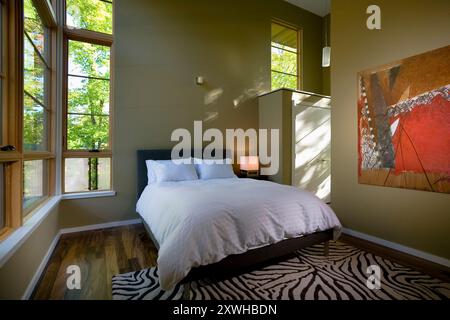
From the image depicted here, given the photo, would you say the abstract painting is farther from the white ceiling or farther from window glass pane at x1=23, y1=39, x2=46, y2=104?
window glass pane at x1=23, y1=39, x2=46, y2=104

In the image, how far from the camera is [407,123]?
2.28 metres

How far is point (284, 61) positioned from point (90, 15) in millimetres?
3481

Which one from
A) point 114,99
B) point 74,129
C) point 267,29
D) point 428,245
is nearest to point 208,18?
point 267,29

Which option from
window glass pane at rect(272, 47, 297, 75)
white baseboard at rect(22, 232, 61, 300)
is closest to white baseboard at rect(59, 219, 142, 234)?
white baseboard at rect(22, 232, 61, 300)

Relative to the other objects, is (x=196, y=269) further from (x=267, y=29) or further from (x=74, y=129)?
(x=267, y=29)

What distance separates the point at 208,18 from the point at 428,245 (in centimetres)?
427

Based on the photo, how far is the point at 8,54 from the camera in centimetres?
154

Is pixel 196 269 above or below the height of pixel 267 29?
below

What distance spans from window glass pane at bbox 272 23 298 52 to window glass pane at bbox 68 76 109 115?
3420 mm

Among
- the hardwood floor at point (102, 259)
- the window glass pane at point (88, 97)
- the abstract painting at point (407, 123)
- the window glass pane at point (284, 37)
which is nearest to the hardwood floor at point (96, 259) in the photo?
the hardwood floor at point (102, 259)

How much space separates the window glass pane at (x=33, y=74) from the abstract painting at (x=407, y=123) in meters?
3.42

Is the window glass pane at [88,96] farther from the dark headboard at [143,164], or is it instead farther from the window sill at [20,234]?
the window sill at [20,234]

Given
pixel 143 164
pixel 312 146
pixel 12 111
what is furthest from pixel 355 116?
pixel 12 111

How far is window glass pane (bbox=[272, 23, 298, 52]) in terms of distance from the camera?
460cm
